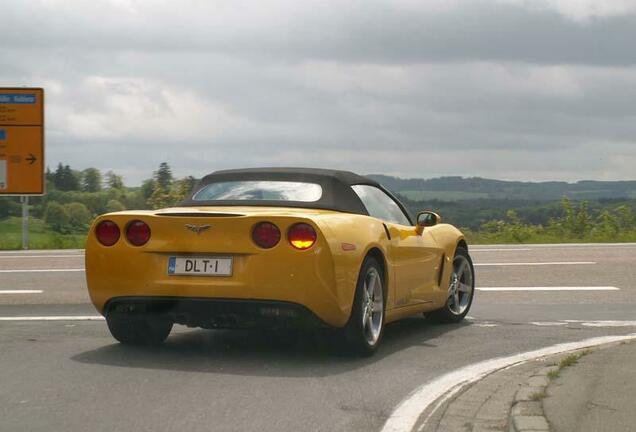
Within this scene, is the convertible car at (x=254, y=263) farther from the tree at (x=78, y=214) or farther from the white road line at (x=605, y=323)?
the tree at (x=78, y=214)

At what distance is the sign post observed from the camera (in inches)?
1071

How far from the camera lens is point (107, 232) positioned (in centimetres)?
781

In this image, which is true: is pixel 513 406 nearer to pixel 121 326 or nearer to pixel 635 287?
pixel 121 326

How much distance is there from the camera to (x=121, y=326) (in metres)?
8.19

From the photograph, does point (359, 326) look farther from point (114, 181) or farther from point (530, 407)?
point (114, 181)

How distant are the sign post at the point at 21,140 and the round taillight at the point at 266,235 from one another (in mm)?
20716

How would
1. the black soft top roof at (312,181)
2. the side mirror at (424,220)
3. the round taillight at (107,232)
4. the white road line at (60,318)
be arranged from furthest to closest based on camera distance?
the white road line at (60,318)
the side mirror at (424,220)
the black soft top roof at (312,181)
the round taillight at (107,232)

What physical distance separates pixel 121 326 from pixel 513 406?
3.41 meters

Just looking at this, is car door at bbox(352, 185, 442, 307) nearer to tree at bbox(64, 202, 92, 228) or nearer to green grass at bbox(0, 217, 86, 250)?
green grass at bbox(0, 217, 86, 250)

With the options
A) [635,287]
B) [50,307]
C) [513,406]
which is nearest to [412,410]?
[513,406]

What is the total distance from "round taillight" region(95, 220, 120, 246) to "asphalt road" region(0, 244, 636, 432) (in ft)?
2.65

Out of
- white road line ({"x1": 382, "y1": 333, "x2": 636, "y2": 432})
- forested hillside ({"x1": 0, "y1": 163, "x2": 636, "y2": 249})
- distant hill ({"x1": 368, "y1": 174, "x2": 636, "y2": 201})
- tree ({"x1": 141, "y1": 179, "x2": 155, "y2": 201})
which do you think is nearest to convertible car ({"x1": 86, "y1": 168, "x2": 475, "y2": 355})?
white road line ({"x1": 382, "y1": 333, "x2": 636, "y2": 432})

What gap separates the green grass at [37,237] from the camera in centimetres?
2636

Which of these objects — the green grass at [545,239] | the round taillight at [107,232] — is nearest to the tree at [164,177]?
the green grass at [545,239]
